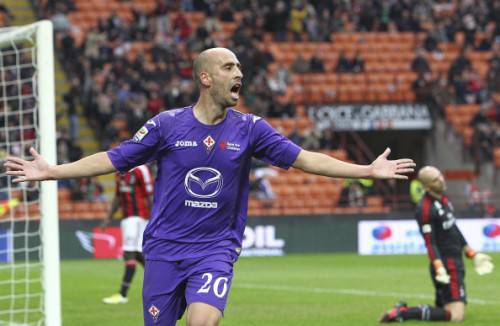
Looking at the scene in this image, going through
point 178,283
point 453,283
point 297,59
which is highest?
point 297,59

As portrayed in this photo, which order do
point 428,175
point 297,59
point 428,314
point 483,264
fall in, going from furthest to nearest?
point 297,59 < point 428,175 < point 428,314 < point 483,264

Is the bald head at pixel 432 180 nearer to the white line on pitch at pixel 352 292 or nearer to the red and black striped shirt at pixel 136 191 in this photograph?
the white line on pitch at pixel 352 292

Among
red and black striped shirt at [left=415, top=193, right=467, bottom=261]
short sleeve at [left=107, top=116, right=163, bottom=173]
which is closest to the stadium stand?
red and black striped shirt at [left=415, top=193, right=467, bottom=261]

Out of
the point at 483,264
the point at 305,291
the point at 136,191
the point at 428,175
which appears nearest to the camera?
the point at 483,264

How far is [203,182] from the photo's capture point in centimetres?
694

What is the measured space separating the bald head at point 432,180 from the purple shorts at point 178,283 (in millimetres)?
5809

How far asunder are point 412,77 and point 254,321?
73.4 ft

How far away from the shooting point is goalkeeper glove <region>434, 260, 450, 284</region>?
11.8 meters

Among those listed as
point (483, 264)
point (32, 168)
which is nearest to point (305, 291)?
point (483, 264)

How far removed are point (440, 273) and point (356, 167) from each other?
5.08 meters

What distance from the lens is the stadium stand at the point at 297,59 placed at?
29.2 metres

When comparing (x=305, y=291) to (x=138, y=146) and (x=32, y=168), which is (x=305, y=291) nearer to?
(x=138, y=146)

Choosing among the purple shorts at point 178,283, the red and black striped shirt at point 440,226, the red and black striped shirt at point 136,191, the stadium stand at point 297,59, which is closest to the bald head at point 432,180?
the red and black striped shirt at point 440,226

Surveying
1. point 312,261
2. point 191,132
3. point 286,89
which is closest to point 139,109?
point 286,89
